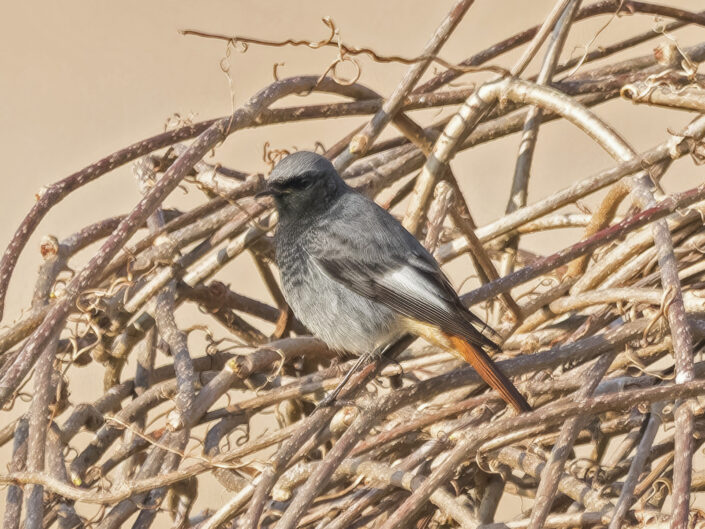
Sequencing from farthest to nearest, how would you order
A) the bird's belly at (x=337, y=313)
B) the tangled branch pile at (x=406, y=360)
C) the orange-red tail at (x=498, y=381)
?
the bird's belly at (x=337, y=313) → the orange-red tail at (x=498, y=381) → the tangled branch pile at (x=406, y=360)

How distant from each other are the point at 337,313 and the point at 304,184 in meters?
0.45

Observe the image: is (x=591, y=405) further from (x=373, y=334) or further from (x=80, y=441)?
(x=80, y=441)

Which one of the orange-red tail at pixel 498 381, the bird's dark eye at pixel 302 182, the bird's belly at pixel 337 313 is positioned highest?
the bird's dark eye at pixel 302 182

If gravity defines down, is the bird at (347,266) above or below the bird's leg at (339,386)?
above

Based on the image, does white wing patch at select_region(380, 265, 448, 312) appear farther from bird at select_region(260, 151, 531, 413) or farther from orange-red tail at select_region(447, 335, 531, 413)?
orange-red tail at select_region(447, 335, 531, 413)

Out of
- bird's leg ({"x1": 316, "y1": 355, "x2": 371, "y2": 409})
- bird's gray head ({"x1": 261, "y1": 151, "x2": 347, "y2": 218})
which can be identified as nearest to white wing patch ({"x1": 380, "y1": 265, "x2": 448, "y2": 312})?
bird's leg ({"x1": 316, "y1": 355, "x2": 371, "y2": 409})

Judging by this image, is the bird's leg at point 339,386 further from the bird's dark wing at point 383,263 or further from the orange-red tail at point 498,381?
the orange-red tail at point 498,381

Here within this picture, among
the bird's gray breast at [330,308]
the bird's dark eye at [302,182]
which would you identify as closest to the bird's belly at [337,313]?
the bird's gray breast at [330,308]

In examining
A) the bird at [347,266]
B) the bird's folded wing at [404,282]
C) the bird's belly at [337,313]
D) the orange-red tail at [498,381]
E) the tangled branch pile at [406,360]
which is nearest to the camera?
the tangled branch pile at [406,360]

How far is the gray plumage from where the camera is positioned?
342 cm

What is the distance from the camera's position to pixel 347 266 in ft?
11.6

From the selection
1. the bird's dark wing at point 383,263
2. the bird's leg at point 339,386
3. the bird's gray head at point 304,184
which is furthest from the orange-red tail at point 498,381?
the bird's gray head at point 304,184

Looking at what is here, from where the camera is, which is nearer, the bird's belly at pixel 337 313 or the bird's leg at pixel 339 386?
the bird's leg at pixel 339 386

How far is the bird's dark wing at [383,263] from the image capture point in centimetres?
326
